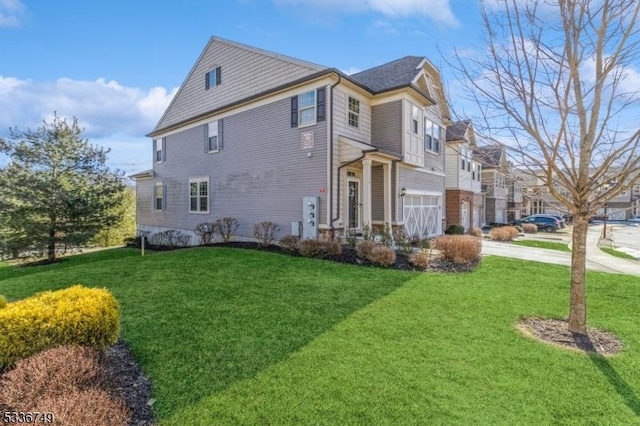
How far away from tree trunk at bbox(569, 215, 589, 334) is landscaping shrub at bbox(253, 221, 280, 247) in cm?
950

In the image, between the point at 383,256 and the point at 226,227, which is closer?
the point at 383,256

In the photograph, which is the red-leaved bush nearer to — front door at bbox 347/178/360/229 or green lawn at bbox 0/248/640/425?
green lawn at bbox 0/248/640/425

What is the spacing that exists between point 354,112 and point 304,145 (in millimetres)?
2518

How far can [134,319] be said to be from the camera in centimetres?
511

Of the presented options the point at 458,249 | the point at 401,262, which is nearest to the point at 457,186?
the point at 458,249

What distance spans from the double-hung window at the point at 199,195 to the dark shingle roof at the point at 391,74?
9007mm

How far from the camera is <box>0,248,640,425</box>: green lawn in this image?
9.80 feet

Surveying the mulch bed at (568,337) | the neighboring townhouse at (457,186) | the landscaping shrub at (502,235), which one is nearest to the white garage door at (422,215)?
the landscaping shrub at (502,235)

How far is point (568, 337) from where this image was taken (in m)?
4.80

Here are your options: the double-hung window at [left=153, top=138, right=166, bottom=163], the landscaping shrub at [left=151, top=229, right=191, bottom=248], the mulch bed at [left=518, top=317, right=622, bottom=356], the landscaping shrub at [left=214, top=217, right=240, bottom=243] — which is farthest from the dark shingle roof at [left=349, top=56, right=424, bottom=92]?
the double-hung window at [left=153, top=138, right=166, bottom=163]

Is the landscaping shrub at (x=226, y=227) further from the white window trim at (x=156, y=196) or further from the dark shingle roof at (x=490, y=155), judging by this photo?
the dark shingle roof at (x=490, y=155)

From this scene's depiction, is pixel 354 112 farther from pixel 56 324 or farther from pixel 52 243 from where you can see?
pixel 52 243

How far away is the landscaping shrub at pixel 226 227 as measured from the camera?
Result: 14336mm

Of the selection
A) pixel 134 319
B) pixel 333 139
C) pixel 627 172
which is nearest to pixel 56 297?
pixel 134 319
